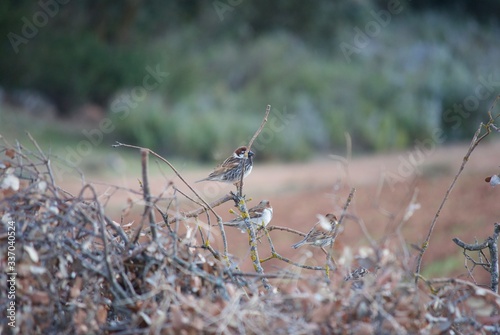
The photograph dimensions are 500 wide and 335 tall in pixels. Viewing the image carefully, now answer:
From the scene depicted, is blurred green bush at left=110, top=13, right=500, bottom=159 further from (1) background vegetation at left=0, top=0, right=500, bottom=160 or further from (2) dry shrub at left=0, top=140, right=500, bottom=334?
(2) dry shrub at left=0, top=140, right=500, bottom=334

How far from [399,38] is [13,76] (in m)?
10.2

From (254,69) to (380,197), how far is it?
7.95 m

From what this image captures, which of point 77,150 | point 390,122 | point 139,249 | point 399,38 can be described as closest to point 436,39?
point 399,38

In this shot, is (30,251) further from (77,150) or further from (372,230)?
(77,150)

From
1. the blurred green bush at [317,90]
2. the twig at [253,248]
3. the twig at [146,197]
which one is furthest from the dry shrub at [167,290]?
the blurred green bush at [317,90]

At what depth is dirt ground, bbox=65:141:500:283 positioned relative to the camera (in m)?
8.62

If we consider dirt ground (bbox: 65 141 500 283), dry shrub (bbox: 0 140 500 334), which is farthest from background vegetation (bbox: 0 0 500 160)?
dry shrub (bbox: 0 140 500 334)

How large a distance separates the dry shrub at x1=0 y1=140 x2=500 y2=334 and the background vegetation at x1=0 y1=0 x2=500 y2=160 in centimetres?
1121

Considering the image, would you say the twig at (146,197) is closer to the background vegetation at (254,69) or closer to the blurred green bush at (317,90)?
the background vegetation at (254,69)

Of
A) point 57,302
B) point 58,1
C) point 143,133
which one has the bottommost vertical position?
point 57,302

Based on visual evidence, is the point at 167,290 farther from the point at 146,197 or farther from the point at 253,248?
the point at 253,248

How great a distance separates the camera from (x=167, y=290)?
2.36 meters

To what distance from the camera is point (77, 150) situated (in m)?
13.2

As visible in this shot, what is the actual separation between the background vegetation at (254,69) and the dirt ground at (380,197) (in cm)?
124
